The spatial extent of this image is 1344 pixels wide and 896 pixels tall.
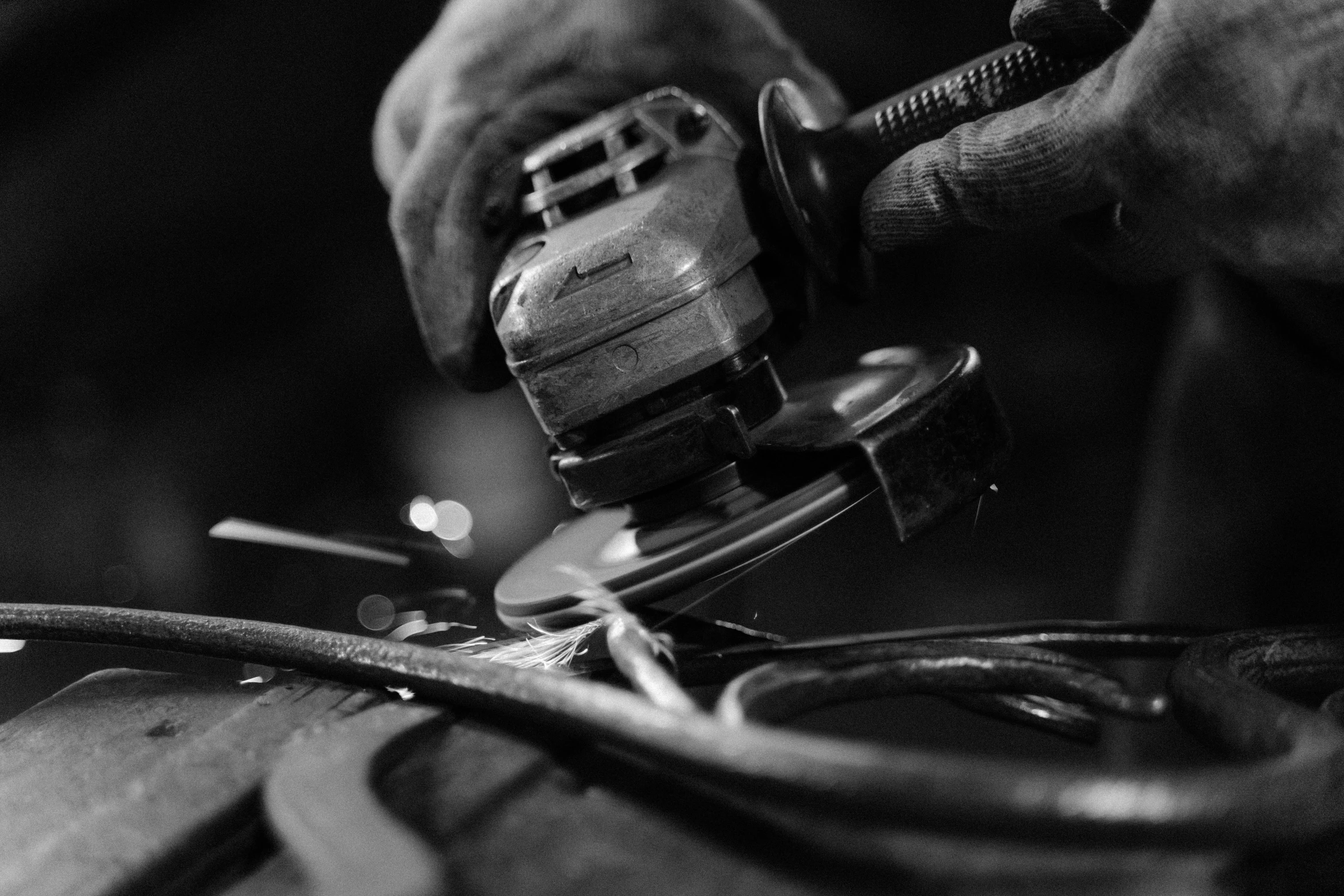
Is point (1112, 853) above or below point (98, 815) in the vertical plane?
below

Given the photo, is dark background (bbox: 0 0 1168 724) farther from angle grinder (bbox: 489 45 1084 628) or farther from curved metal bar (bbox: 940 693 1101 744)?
curved metal bar (bbox: 940 693 1101 744)

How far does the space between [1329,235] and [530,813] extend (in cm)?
68

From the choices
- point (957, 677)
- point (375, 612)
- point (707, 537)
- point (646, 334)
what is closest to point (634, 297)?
point (646, 334)

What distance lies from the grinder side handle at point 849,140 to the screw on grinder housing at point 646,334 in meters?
0.05

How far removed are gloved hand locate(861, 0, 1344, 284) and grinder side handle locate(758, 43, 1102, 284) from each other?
0.08ft

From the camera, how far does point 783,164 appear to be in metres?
0.90

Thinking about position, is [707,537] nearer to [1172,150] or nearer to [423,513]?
[1172,150]

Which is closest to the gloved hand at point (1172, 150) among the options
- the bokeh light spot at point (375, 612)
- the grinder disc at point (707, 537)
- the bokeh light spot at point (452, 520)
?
the grinder disc at point (707, 537)

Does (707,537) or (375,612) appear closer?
(707,537)

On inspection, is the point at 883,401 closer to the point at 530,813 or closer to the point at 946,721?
the point at 530,813

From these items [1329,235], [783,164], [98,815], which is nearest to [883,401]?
[783,164]

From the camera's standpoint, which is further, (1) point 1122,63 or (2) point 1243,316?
(2) point 1243,316

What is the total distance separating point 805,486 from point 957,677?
21 centimetres

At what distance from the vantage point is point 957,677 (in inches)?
26.7
